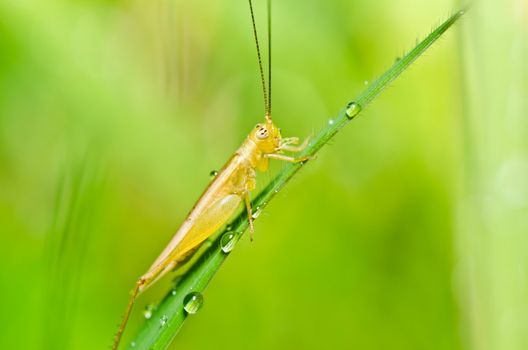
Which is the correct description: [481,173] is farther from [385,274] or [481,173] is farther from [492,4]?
[385,274]

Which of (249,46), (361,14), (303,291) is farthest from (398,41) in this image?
(303,291)

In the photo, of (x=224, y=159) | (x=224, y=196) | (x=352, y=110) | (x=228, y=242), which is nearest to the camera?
(x=352, y=110)

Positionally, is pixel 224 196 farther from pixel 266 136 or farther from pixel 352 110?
pixel 352 110

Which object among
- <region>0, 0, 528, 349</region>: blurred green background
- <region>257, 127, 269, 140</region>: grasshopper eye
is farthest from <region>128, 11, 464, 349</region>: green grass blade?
<region>257, 127, 269, 140</region>: grasshopper eye

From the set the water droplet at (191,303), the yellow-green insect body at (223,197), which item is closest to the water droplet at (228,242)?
the water droplet at (191,303)

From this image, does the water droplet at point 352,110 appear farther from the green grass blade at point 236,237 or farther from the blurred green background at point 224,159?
the blurred green background at point 224,159

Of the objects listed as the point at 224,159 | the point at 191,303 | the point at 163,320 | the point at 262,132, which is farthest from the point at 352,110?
the point at 224,159

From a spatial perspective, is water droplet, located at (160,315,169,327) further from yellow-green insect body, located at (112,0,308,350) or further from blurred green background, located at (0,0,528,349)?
yellow-green insect body, located at (112,0,308,350)

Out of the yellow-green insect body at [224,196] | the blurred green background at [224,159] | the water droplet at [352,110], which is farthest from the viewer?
the blurred green background at [224,159]
